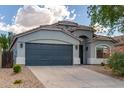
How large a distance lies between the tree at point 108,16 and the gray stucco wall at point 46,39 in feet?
20.9

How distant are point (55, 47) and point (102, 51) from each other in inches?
228

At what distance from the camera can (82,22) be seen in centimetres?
3020

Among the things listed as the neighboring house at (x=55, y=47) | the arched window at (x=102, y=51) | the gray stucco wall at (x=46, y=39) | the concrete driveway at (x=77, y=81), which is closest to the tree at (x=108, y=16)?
the concrete driveway at (x=77, y=81)

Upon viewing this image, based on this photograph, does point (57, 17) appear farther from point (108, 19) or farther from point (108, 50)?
point (108, 19)

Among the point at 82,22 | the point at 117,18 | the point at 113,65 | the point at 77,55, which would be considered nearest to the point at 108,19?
the point at 117,18

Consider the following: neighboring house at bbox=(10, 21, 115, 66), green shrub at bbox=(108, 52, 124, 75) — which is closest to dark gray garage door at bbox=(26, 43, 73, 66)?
neighboring house at bbox=(10, 21, 115, 66)

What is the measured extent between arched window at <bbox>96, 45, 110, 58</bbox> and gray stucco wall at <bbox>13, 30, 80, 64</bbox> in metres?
2.74

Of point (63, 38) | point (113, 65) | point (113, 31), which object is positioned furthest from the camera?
point (63, 38)

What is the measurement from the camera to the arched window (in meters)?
25.9

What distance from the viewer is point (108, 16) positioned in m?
16.5

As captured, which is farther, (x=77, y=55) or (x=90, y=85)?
→ (x=77, y=55)

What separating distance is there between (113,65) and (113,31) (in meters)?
2.64

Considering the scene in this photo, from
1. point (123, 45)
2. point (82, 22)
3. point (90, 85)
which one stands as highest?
point (82, 22)

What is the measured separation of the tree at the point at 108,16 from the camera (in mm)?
16016
